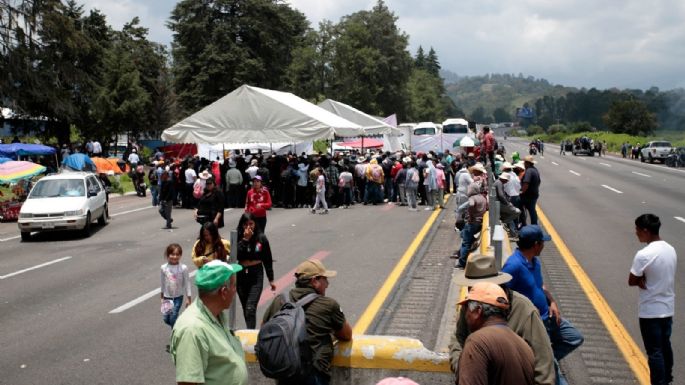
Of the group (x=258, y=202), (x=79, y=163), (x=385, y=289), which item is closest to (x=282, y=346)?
(x=385, y=289)

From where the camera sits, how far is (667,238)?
16.0 meters

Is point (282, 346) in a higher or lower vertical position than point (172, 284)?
higher

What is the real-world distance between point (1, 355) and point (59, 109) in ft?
83.8

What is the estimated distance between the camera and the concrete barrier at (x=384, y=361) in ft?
17.1

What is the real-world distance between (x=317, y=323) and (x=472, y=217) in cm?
707

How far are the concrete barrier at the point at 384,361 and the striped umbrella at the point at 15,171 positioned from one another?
59.4 feet

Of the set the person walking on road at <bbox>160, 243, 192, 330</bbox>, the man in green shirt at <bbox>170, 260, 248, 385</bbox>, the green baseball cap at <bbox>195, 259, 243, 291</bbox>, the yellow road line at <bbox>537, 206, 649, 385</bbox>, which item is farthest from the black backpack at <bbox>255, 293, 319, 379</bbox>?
the yellow road line at <bbox>537, 206, 649, 385</bbox>

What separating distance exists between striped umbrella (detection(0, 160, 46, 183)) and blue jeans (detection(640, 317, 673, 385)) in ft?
64.2

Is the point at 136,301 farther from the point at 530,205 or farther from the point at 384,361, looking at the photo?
the point at 530,205

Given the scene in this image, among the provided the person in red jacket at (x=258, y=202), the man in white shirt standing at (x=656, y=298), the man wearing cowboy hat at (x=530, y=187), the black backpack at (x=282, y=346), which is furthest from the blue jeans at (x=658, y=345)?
the man wearing cowboy hat at (x=530, y=187)

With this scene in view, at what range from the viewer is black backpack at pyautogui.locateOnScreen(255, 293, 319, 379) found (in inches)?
179

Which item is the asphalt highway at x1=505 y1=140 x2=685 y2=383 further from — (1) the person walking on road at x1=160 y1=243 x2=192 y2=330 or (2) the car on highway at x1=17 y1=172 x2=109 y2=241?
(2) the car on highway at x1=17 y1=172 x2=109 y2=241

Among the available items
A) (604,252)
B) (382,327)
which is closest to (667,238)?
(604,252)

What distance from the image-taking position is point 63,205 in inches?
681
